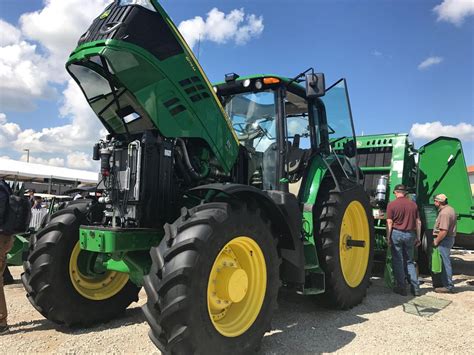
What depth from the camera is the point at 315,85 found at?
4.60m

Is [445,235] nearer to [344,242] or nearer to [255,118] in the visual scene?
[344,242]

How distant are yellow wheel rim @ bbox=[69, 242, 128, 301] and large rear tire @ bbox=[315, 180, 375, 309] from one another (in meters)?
2.44

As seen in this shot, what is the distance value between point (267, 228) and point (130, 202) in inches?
50.8

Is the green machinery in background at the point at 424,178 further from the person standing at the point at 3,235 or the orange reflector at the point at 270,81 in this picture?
the person standing at the point at 3,235

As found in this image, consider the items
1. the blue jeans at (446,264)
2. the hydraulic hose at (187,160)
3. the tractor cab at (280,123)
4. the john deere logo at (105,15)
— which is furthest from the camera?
the blue jeans at (446,264)

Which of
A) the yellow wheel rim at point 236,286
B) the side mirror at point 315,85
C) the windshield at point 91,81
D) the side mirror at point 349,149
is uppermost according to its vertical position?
the side mirror at point 315,85

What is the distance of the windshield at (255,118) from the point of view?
4945 millimetres

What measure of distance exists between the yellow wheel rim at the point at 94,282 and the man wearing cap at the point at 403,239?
166 inches

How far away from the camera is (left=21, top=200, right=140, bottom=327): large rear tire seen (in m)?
4.21

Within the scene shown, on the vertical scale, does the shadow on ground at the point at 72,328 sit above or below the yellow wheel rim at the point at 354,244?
below

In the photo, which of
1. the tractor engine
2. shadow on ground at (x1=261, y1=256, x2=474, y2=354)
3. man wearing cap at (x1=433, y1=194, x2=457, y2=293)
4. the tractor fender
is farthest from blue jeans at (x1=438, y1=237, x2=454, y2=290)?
the tractor engine

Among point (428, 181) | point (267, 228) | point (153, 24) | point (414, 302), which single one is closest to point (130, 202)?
point (267, 228)

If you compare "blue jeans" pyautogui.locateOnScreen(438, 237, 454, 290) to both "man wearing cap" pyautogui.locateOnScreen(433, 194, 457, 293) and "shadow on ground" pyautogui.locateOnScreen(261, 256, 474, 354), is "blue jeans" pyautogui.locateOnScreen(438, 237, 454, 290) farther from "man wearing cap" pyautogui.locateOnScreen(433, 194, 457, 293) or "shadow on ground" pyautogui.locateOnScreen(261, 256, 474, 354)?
"shadow on ground" pyautogui.locateOnScreen(261, 256, 474, 354)

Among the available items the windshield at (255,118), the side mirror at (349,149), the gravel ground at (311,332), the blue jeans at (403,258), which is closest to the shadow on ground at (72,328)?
the gravel ground at (311,332)
